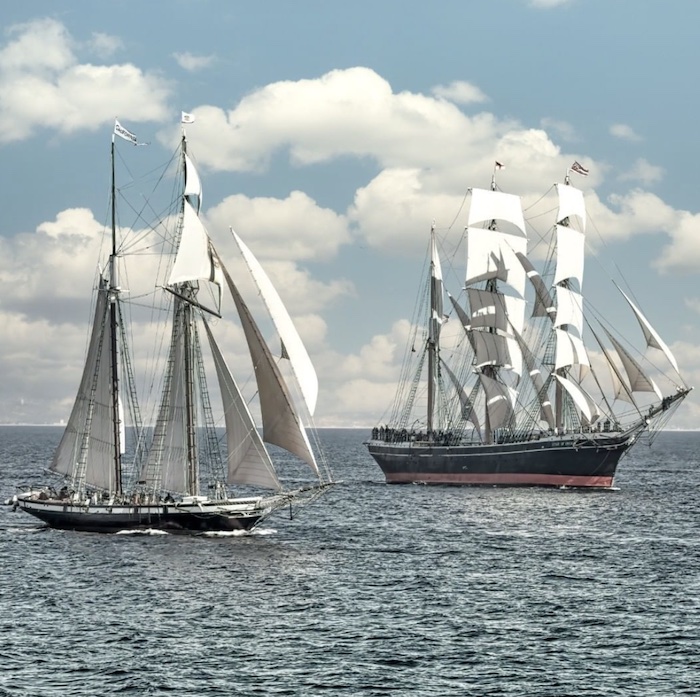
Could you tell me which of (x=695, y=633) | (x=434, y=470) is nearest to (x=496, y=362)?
(x=434, y=470)

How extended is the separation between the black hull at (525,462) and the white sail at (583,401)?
4.20 meters

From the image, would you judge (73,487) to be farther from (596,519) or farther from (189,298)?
(596,519)

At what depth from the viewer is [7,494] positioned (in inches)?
3743

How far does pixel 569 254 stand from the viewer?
11506cm

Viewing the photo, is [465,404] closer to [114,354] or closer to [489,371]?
[489,371]

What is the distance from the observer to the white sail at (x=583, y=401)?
340ft

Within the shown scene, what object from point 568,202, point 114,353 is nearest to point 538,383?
point 568,202

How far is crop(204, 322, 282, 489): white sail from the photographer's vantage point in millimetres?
58375

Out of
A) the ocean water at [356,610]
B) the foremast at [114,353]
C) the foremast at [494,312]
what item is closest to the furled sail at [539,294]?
the foremast at [494,312]

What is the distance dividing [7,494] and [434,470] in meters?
41.1

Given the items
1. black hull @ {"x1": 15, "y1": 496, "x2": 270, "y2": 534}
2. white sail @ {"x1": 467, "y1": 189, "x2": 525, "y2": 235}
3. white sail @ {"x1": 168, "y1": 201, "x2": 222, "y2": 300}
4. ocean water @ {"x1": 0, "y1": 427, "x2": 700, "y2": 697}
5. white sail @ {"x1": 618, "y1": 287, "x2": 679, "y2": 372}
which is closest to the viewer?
ocean water @ {"x1": 0, "y1": 427, "x2": 700, "y2": 697}

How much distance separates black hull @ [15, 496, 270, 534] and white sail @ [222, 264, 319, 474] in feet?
19.1

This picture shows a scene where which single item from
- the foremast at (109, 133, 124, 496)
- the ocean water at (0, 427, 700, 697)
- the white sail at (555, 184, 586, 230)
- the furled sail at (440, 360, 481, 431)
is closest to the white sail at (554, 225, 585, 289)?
the white sail at (555, 184, 586, 230)

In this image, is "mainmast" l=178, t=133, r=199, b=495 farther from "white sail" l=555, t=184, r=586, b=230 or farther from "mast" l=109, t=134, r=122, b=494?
"white sail" l=555, t=184, r=586, b=230
